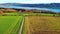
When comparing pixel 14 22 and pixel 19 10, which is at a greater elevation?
pixel 19 10

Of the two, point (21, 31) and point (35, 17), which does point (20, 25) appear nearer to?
point (21, 31)

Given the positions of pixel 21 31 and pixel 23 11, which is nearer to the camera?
pixel 21 31

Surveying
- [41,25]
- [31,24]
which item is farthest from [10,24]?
[41,25]

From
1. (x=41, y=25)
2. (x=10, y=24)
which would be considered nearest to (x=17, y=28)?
(x=10, y=24)

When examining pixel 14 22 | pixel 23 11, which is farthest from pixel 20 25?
pixel 23 11

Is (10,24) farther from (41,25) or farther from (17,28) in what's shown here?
(41,25)
